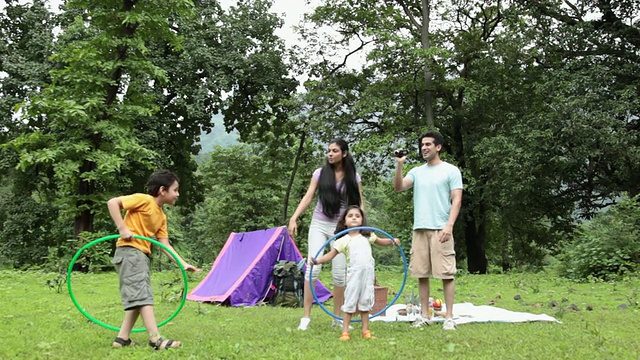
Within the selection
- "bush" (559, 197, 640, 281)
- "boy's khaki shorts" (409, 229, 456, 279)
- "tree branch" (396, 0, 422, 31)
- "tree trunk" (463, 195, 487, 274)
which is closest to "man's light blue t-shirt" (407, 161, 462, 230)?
"boy's khaki shorts" (409, 229, 456, 279)

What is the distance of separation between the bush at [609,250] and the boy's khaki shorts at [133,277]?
34.4ft

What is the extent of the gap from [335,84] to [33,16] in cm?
1108

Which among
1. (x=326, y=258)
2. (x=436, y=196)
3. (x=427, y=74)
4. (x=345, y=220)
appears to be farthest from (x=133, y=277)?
(x=427, y=74)

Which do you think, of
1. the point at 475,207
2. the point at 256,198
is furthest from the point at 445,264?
the point at 256,198

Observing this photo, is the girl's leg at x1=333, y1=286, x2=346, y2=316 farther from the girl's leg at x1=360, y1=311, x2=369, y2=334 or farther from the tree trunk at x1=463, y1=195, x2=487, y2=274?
the tree trunk at x1=463, y1=195, x2=487, y2=274

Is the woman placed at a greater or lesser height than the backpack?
greater

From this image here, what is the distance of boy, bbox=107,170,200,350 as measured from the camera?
4.44m

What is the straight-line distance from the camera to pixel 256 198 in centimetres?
3362

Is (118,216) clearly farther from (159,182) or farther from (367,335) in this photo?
(367,335)

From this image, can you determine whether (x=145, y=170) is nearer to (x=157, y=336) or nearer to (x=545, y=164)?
(x=545, y=164)

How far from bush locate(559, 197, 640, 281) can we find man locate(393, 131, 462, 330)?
791cm

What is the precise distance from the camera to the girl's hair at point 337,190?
19.0ft

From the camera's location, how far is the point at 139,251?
4.58 metres

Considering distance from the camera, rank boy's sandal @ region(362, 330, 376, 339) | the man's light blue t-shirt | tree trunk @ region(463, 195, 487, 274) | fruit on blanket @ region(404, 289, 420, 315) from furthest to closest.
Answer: tree trunk @ region(463, 195, 487, 274), fruit on blanket @ region(404, 289, 420, 315), the man's light blue t-shirt, boy's sandal @ region(362, 330, 376, 339)
